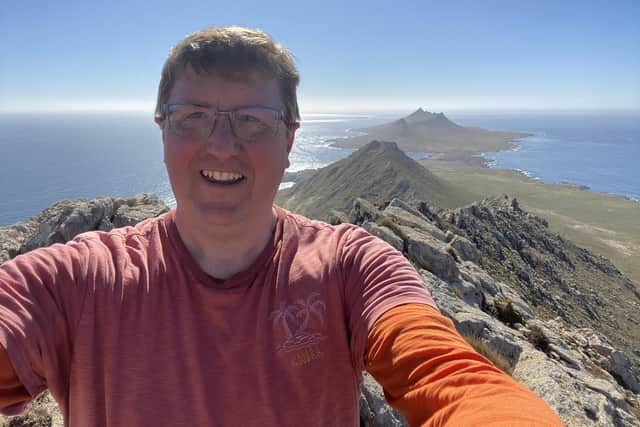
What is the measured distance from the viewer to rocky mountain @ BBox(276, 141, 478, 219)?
3775 inches

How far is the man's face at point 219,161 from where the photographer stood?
290 centimetres

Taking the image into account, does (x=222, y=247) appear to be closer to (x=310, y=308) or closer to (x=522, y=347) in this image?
(x=310, y=308)

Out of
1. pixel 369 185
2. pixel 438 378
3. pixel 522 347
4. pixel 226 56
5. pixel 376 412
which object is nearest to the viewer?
pixel 438 378

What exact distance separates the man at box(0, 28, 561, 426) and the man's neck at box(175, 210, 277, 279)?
0.01 m

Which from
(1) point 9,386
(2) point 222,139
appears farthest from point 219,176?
(1) point 9,386

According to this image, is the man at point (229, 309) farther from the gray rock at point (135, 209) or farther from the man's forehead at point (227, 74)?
the gray rock at point (135, 209)

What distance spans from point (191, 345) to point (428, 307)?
1658mm

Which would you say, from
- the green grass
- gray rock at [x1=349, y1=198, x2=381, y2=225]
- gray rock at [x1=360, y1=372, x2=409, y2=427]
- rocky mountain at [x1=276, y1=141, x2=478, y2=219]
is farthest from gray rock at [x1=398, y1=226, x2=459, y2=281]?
rocky mountain at [x1=276, y1=141, x2=478, y2=219]

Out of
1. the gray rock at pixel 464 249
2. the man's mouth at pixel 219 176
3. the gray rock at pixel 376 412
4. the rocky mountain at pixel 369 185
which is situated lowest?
the rocky mountain at pixel 369 185

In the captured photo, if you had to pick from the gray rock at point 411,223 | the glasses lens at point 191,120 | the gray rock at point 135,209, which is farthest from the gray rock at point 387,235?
the glasses lens at point 191,120

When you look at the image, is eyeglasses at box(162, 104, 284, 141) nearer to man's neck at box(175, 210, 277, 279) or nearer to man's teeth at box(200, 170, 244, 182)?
man's teeth at box(200, 170, 244, 182)

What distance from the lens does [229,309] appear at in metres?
2.63

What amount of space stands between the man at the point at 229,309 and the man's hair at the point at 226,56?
1cm

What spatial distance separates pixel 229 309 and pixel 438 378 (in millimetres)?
1477
